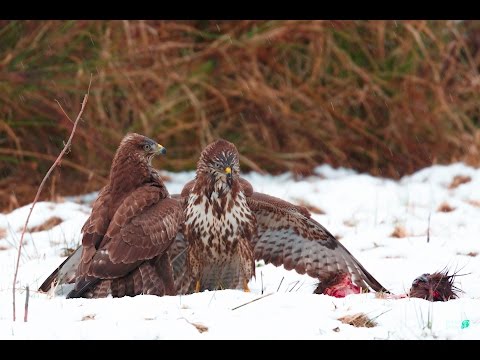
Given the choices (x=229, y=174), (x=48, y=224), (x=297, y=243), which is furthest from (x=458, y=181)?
(x=229, y=174)

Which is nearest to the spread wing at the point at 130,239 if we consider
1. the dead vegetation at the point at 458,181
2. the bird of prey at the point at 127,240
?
the bird of prey at the point at 127,240

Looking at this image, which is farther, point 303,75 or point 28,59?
point 303,75

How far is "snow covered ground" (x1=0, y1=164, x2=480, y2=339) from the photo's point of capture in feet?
12.7

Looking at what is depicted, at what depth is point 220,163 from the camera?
538cm

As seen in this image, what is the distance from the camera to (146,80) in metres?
9.09

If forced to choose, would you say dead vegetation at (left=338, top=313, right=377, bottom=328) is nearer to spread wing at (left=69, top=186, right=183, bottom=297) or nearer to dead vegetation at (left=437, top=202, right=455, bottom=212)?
spread wing at (left=69, top=186, right=183, bottom=297)

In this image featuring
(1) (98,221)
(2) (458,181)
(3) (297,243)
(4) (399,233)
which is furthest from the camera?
(2) (458,181)

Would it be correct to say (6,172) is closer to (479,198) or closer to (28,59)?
(28,59)

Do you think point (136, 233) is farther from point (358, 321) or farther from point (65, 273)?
point (358, 321)

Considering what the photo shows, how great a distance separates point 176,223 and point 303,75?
4.64m

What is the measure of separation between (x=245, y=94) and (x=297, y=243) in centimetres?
371

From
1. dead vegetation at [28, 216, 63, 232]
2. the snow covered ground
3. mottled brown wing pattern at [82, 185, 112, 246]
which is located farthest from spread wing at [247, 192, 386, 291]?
dead vegetation at [28, 216, 63, 232]

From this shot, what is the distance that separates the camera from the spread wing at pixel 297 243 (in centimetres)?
571

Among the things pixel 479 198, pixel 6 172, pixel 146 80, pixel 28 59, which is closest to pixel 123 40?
pixel 146 80
